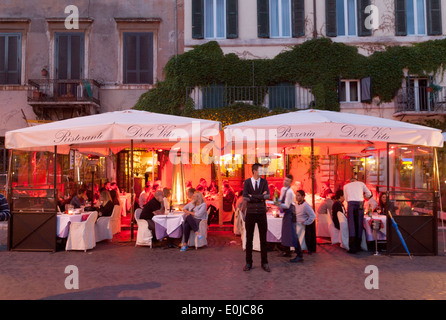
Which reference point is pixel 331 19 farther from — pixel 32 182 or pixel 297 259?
pixel 32 182

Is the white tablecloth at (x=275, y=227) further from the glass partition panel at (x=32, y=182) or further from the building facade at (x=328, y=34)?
the building facade at (x=328, y=34)

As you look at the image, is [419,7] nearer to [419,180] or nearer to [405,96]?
[405,96]

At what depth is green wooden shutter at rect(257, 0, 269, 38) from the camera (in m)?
15.7

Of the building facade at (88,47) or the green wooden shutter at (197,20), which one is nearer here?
the building facade at (88,47)

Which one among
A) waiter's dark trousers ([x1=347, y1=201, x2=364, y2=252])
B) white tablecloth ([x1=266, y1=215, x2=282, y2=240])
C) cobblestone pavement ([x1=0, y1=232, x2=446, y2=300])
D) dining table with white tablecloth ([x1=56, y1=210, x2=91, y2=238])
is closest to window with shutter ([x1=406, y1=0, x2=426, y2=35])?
waiter's dark trousers ([x1=347, y1=201, x2=364, y2=252])

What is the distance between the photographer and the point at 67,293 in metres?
5.29

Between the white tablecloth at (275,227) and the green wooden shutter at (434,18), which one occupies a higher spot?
the green wooden shutter at (434,18)

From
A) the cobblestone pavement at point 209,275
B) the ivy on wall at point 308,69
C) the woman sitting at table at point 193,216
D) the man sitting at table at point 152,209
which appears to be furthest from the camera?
the ivy on wall at point 308,69

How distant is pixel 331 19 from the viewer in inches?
615

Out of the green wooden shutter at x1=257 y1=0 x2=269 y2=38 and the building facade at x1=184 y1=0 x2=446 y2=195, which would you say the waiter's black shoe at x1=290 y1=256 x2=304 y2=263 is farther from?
the green wooden shutter at x1=257 y1=0 x2=269 y2=38

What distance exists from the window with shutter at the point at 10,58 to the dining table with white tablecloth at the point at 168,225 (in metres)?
11.1

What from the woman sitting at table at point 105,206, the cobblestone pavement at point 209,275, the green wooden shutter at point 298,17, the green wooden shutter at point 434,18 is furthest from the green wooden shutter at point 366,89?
the woman sitting at table at point 105,206

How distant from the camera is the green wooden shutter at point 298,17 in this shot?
15.6 meters
